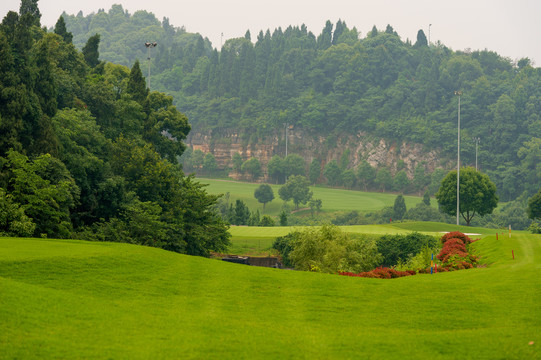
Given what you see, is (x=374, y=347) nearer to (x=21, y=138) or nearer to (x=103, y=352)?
(x=103, y=352)

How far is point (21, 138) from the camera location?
4406 cm

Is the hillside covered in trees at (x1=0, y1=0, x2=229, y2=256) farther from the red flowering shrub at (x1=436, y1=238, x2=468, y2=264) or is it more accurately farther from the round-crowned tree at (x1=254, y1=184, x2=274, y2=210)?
the round-crowned tree at (x1=254, y1=184, x2=274, y2=210)

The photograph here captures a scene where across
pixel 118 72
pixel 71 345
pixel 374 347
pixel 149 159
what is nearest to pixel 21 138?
pixel 149 159

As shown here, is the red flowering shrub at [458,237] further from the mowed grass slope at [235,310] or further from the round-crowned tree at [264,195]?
the round-crowned tree at [264,195]

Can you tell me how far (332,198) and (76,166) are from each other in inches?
5005

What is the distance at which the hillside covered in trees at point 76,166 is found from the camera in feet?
133

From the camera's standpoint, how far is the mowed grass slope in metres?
16.6

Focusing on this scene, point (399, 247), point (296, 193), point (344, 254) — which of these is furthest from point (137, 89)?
point (296, 193)

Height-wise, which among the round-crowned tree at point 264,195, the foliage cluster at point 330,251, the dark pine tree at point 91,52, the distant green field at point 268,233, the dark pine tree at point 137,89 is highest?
the dark pine tree at point 91,52

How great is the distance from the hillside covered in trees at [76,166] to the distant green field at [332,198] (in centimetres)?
9646

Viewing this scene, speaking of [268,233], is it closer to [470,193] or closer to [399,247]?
[399,247]

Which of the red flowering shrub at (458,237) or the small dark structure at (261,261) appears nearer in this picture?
the red flowering shrub at (458,237)

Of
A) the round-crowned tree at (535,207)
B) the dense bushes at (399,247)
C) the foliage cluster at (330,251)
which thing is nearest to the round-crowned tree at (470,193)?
the round-crowned tree at (535,207)

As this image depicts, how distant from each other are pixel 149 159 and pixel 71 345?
40.5m
